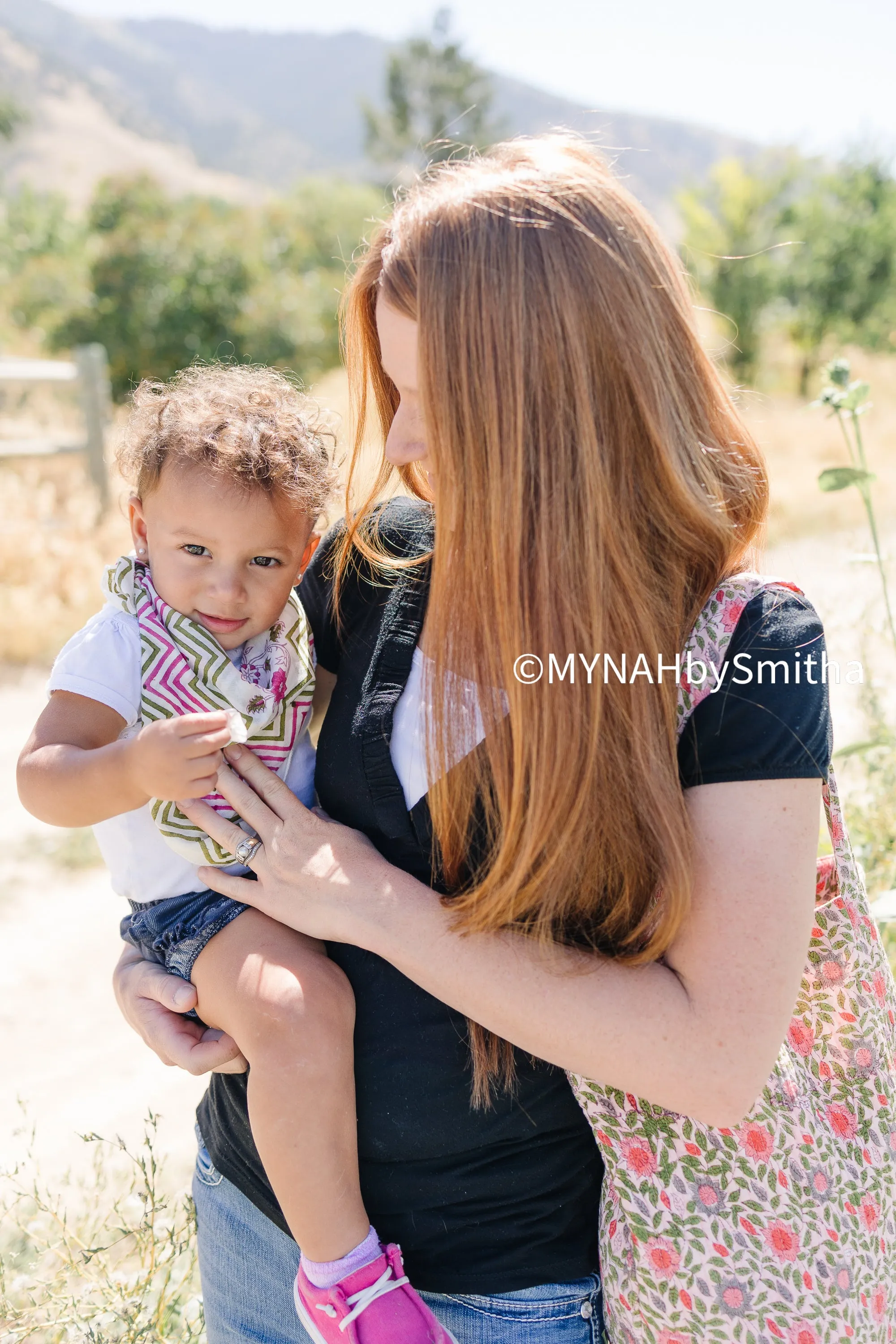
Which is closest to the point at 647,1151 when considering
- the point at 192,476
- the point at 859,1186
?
the point at 859,1186

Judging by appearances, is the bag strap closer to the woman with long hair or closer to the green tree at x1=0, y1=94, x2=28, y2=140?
the woman with long hair

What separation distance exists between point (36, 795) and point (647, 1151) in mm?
931

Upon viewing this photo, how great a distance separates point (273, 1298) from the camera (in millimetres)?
1386

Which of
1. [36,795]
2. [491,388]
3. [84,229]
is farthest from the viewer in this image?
[84,229]

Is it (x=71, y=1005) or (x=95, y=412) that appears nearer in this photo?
(x=71, y=1005)

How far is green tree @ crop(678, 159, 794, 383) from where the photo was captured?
63.5 ft

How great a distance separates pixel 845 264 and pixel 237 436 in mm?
21299

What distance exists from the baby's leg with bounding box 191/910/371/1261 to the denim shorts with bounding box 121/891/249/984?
0.36 feet

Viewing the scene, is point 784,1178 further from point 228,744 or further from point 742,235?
point 742,235

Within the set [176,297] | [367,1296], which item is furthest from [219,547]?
[176,297]

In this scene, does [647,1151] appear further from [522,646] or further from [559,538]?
[559,538]

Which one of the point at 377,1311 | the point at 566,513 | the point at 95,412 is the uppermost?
the point at 95,412

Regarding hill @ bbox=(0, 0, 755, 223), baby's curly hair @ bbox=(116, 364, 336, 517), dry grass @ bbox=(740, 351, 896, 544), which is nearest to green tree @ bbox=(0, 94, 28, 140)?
dry grass @ bbox=(740, 351, 896, 544)

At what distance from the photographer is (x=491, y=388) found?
111 centimetres
